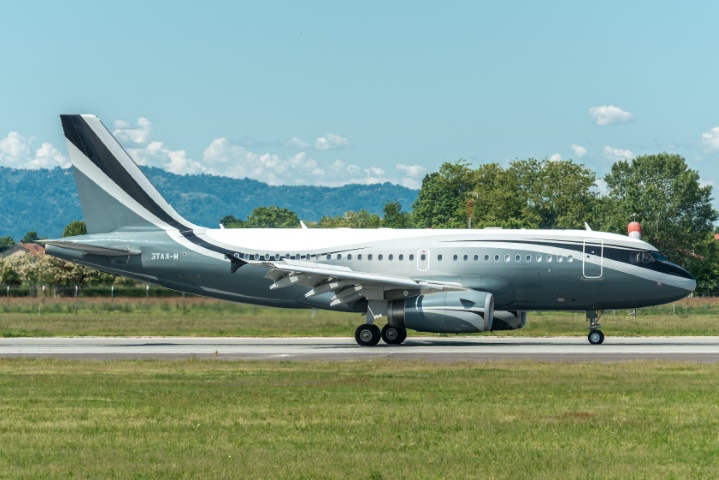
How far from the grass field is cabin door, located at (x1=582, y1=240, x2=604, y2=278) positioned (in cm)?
672

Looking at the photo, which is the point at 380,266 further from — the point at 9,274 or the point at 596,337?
the point at 9,274

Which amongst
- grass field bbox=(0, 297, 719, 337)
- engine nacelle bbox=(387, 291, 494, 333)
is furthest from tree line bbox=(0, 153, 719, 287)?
engine nacelle bbox=(387, 291, 494, 333)

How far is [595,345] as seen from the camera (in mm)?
38500

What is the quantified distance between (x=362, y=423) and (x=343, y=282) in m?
20.1

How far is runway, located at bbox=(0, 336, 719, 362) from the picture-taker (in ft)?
107

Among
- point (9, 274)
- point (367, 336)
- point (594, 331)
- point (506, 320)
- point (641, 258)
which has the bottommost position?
point (367, 336)

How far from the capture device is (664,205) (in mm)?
112312

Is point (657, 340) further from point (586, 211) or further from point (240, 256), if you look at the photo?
point (586, 211)

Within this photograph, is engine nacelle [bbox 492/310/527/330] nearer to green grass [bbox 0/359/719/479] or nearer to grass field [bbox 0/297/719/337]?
grass field [bbox 0/297/719/337]

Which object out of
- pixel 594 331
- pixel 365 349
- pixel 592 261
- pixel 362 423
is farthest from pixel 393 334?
pixel 362 423

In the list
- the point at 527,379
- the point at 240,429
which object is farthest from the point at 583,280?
the point at 240,429

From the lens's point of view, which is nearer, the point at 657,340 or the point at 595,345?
the point at 595,345

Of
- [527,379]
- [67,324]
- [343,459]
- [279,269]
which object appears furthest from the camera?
[67,324]

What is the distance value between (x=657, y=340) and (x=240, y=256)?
16115 mm
